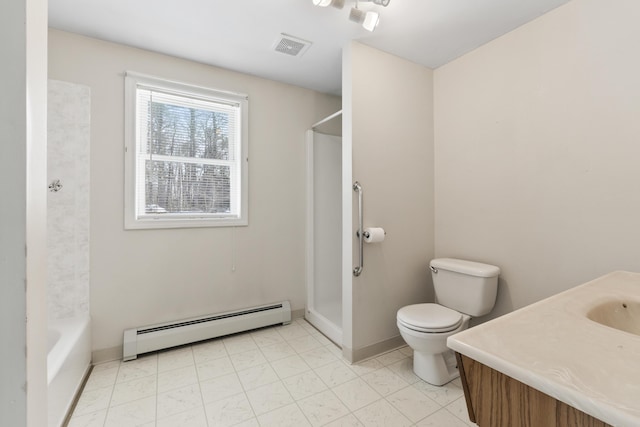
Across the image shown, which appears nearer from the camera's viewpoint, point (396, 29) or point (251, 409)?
point (251, 409)

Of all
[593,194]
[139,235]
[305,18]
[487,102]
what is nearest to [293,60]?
[305,18]

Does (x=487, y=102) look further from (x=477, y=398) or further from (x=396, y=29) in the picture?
(x=477, y=398)

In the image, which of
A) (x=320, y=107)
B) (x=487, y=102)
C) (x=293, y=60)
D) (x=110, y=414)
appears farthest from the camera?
(x=320, y=107)

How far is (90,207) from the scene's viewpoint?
1855 millimetres

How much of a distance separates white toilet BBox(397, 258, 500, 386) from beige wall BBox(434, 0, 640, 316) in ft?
0.71

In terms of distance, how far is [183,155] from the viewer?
85.5 inches

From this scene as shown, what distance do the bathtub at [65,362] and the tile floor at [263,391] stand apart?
0.10 metres

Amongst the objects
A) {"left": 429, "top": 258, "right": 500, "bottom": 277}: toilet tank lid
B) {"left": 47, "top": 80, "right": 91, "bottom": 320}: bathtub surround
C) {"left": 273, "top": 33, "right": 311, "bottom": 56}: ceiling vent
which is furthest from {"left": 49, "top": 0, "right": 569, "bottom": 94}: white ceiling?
{"left": 429, "top": 258, "right": 500, "bottom": 277}: toilet tank lid

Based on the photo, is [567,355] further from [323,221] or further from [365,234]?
[323,221]

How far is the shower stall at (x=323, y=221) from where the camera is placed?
8.58 ft

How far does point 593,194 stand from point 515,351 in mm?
1459

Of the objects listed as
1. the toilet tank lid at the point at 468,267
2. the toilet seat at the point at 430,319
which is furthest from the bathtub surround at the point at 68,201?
the toilet tank lid at the point at 468,267

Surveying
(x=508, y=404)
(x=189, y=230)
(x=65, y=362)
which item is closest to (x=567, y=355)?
(x=508, y=404)

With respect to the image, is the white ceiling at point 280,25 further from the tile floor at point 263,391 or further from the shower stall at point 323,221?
the tile floor at point 263,391
